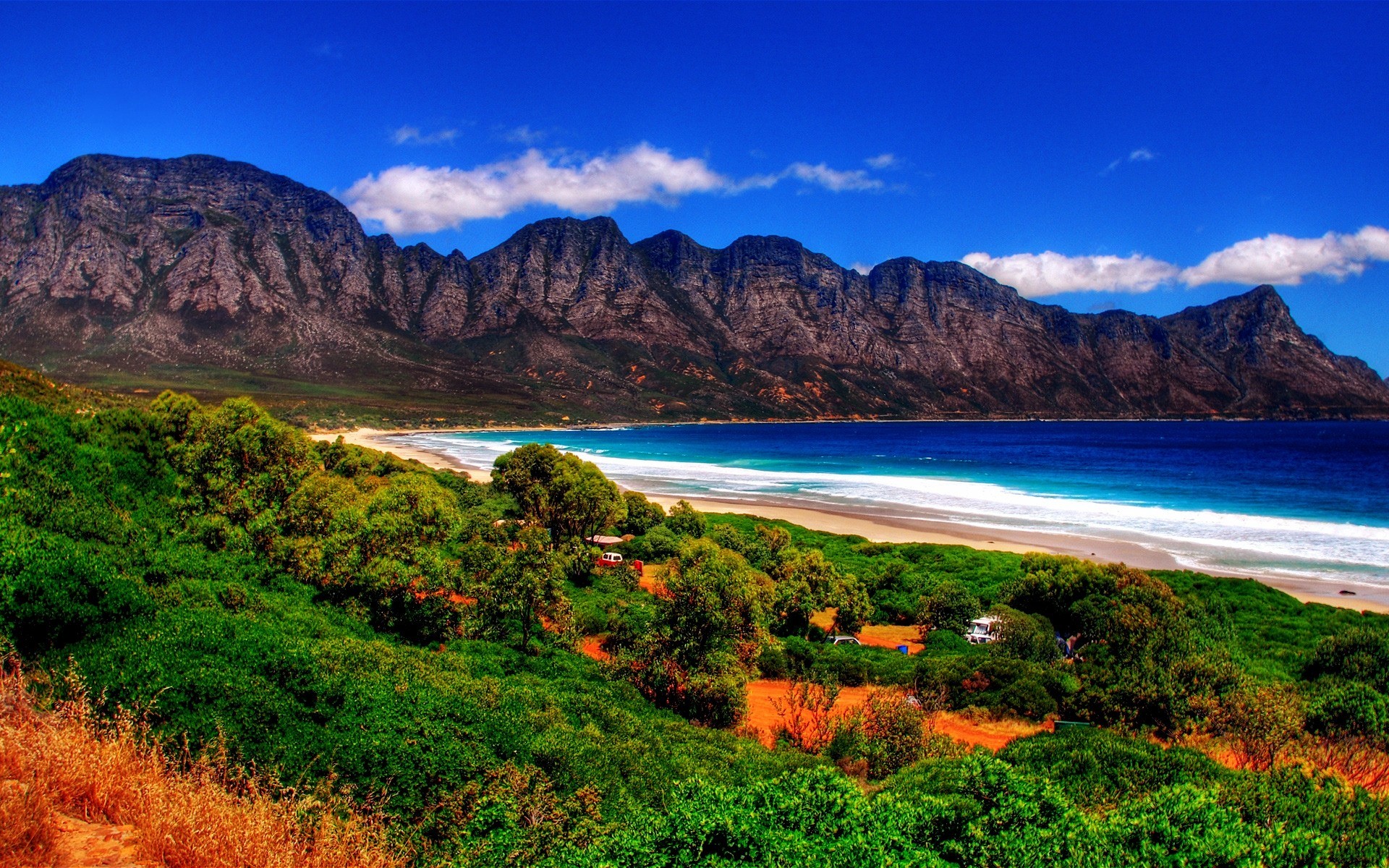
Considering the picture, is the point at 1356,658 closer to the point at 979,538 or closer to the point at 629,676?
the point at 629,676

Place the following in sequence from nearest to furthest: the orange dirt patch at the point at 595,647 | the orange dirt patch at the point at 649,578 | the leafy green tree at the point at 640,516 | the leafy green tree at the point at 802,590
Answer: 1. the orange dirt patch at the point at 595,647
2. the leafy green tree at the point at 802,590
3. the orange dirt patch at the point at 649,578
4. the leafy green tree at the point at 640,516

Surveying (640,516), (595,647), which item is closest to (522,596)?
(595,647)

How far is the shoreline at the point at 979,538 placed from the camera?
27891 millimetres

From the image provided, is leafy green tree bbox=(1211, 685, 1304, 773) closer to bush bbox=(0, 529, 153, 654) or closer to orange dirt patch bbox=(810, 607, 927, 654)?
orange dirt patch bbox=(810, 607, 927, 654)

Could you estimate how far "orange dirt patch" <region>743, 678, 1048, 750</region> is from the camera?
13.7 m

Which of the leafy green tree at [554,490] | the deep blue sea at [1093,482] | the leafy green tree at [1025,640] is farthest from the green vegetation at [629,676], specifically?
the deep blue sea at [1093,482]

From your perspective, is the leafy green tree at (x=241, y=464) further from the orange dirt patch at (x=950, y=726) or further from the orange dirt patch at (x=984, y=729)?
the orange dirt patch at (x=984, y=729)

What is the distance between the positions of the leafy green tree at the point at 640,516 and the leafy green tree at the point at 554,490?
7187 millimetres

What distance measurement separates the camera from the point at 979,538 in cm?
3991

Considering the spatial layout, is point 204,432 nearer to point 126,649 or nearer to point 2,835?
point 126,649

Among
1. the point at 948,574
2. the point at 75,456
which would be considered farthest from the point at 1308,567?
the point at 75,456

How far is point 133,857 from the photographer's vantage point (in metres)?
5.00

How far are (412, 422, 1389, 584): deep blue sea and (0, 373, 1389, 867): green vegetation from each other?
653 inches

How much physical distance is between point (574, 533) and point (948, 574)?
630 inches
